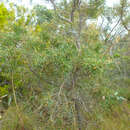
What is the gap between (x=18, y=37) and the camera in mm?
1620

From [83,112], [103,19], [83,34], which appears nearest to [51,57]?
[83,34]

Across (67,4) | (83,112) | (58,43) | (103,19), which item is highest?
(67,4)

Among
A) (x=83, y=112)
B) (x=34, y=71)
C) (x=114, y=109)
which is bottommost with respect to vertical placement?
(x=114, y=109)

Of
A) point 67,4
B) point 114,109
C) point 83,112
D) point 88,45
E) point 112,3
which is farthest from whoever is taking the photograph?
point 114,109

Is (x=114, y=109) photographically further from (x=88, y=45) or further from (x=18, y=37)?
(x=18, y=37)

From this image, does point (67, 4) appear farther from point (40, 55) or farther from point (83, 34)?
point (40, 55)

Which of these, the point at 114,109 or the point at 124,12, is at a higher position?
the point at 124,12

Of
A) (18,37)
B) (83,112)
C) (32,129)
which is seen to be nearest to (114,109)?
(83,112)

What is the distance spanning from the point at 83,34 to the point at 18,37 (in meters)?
0.87

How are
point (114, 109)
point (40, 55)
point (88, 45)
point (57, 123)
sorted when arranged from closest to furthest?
point (40, 55) < point (57, 123) < point (88, 45) < point (114, 109)

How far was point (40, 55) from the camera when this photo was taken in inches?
55.2

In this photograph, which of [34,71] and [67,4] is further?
[67,4]

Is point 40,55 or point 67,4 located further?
point 67,4

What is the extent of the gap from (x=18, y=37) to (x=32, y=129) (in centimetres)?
151
